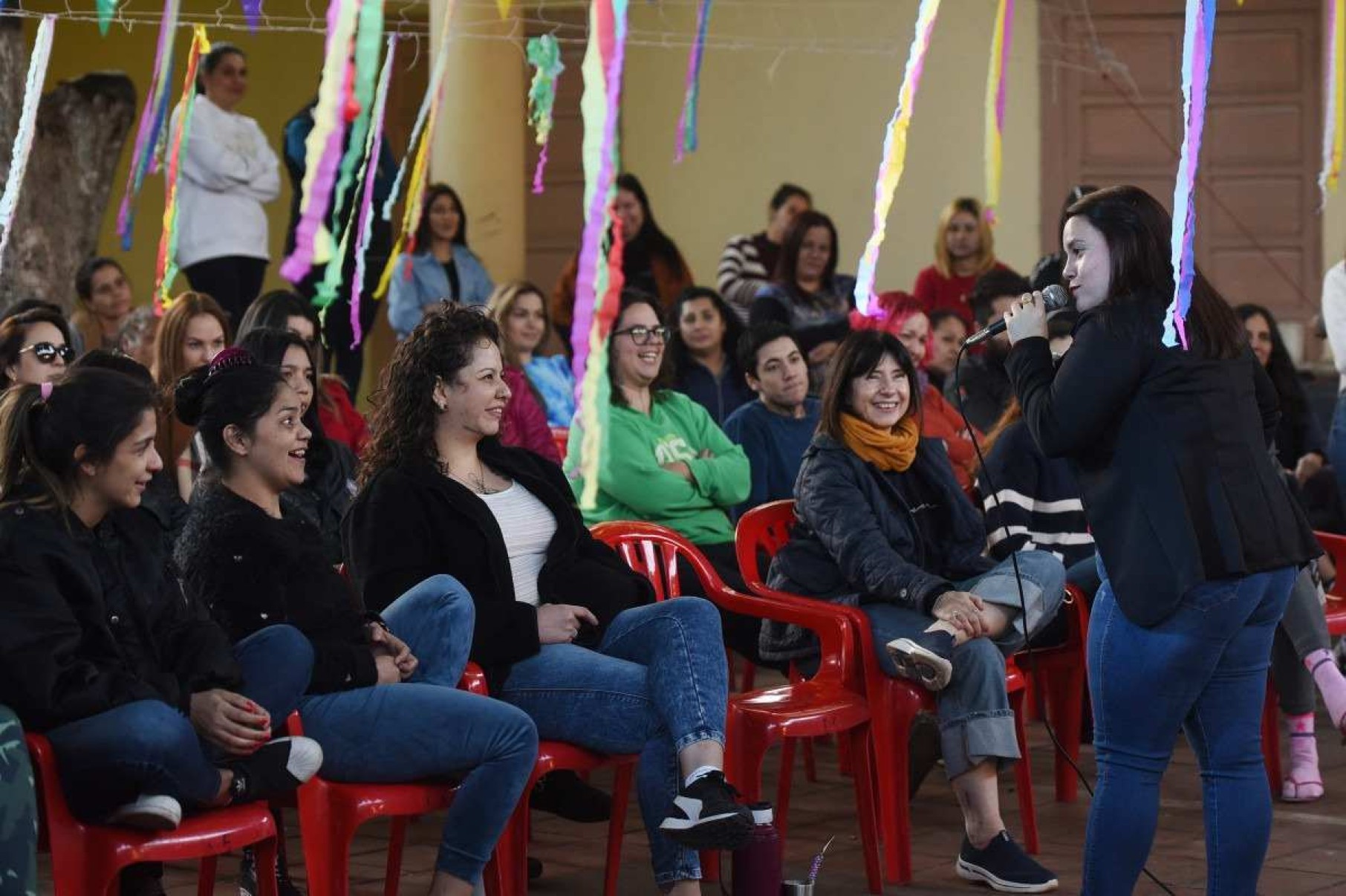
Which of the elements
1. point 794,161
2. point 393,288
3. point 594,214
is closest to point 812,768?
point 594,214

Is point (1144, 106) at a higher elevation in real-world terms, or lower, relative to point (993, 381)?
higher

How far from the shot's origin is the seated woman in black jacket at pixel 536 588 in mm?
4039

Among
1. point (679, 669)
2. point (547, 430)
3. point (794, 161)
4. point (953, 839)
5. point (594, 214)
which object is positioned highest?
point (794, 161)

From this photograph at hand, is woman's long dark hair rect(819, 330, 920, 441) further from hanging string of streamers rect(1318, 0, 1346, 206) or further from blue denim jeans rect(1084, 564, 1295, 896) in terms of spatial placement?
blue denim jeans rect(1084, 564, 1295, 896)

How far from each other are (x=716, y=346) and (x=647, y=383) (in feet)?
4.15

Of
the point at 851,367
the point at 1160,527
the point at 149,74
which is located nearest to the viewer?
the point at 1160,527

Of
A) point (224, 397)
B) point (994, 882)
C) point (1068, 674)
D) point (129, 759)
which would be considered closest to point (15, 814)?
point (129, 759)

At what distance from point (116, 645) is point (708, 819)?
1171mm

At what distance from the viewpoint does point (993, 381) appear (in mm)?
6676

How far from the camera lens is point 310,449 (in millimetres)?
4977

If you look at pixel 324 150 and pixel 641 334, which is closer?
pixel 324 150

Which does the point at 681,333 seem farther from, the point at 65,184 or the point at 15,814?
the point at 15,814

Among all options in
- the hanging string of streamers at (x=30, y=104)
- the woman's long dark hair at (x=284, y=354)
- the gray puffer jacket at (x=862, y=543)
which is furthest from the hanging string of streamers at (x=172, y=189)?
the gray puffer jacket at (x=862, y=543)

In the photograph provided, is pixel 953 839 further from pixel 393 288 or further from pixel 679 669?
pixel 393 288
